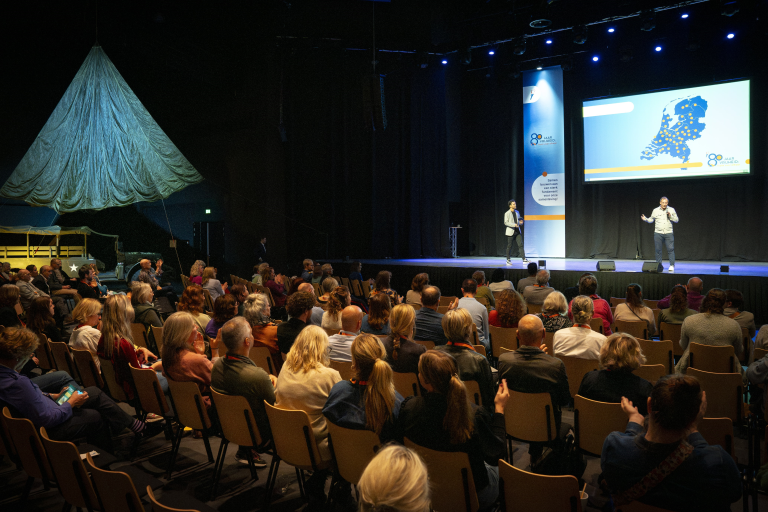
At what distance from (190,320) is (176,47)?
13615 mm

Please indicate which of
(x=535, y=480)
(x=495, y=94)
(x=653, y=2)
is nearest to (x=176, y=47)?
(x=495, y=94)

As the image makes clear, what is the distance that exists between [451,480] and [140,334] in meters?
4.06

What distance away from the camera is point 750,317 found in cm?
457

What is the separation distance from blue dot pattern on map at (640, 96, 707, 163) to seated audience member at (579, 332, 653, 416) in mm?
10238

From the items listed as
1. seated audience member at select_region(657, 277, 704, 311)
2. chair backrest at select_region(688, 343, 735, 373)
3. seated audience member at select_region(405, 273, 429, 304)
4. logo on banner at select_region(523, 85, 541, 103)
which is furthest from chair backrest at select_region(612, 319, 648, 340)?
logo on banner at select_region(523, 85, 541, 103)

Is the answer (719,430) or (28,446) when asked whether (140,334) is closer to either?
(28,446)

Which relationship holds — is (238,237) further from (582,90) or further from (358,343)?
(358,343)

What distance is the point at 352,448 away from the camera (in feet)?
8.06

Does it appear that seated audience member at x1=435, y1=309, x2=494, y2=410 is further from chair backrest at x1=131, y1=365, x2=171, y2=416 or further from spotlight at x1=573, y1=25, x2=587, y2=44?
spotlight at x1=573, y1=25, x2=587, y2=44

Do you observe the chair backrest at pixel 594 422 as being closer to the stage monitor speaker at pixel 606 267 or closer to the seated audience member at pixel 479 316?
the seated audience member at pixel 479 316

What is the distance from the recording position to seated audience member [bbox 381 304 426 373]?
3398 millimetres

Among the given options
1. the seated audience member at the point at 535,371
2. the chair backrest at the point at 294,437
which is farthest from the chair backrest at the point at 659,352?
the chair backrest at the point at 294,437

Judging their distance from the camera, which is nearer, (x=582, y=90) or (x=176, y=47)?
(x=582, y=90)

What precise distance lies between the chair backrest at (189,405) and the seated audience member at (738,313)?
4.45 m
